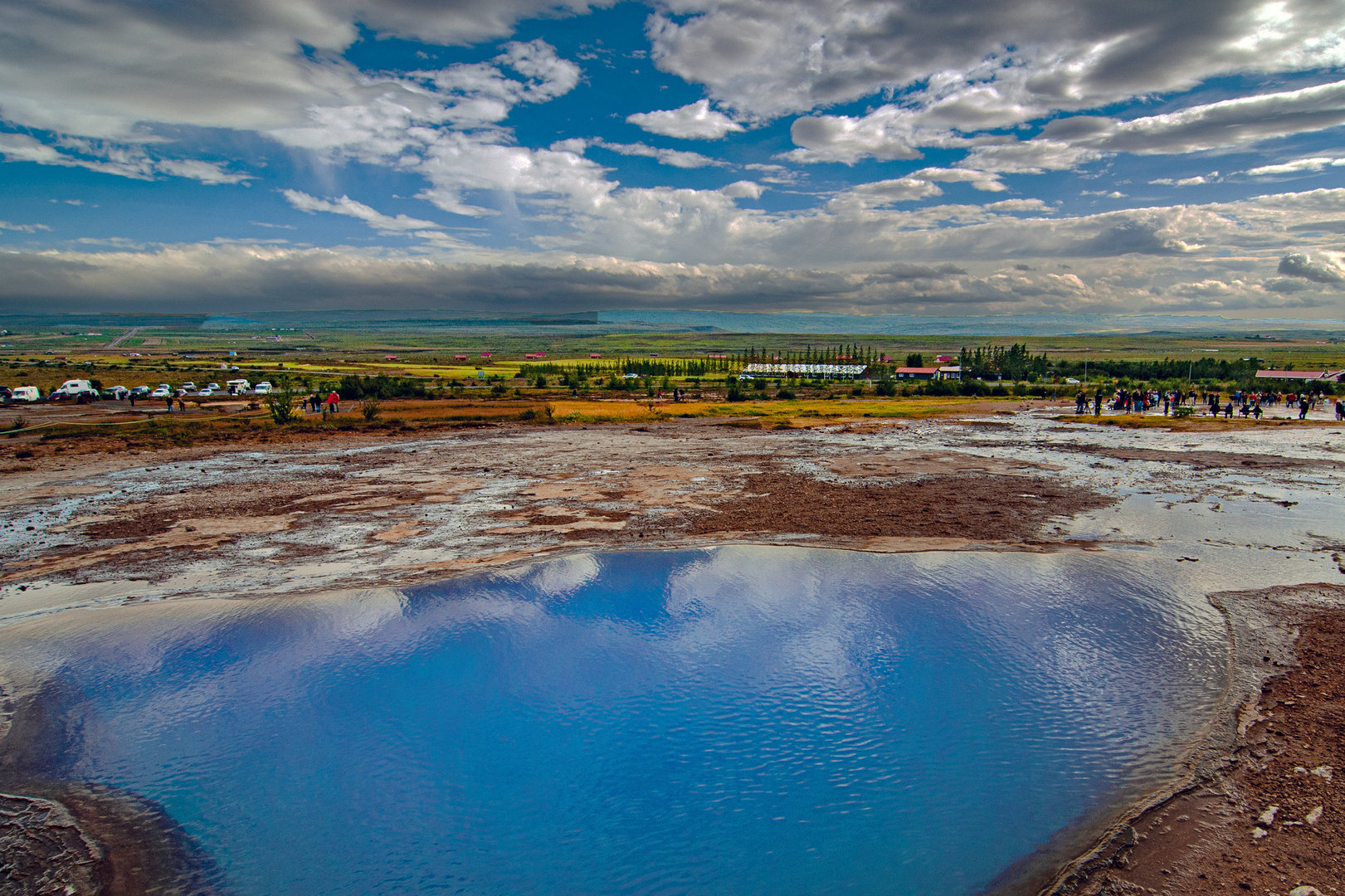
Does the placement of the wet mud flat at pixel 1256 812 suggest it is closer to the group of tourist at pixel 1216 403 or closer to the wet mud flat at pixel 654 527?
the wet mud flat at pixel 654 527

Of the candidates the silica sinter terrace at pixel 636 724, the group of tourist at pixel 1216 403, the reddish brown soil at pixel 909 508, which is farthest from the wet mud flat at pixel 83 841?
the group of tourist at pixel 1216 403

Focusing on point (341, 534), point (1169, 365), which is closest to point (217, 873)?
point (341, 534)

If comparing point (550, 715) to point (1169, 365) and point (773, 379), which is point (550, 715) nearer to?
point (773, 379)

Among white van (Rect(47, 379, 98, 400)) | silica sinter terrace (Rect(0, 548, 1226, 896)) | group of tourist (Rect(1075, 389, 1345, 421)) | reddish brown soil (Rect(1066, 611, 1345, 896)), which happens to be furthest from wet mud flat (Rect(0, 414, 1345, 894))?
white van (Rect(47, 379, 98, 400))

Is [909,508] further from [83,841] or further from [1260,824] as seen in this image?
[83,841]

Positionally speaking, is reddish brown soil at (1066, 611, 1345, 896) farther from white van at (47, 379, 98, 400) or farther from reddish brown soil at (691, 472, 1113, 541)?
white van at (47, 379, 98, 400)

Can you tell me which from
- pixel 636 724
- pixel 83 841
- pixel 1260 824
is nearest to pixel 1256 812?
pixel 1260 824
